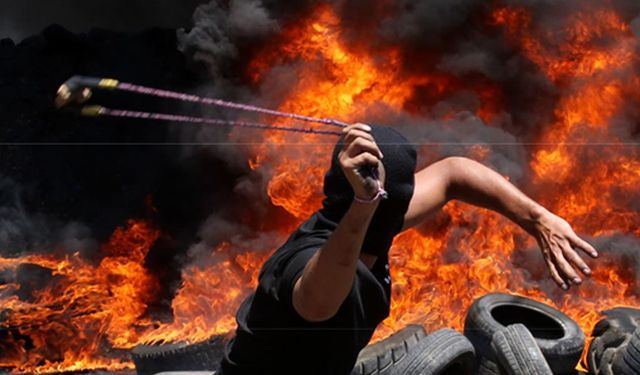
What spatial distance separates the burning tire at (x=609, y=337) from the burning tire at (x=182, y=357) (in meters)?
4.11

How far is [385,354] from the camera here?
5914 millimetres

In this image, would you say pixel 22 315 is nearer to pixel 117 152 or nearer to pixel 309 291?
pixel 117 152

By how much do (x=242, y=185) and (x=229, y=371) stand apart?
8.81 metres

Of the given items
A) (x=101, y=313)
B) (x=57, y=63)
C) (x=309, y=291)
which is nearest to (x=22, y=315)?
(x=101, y=313)

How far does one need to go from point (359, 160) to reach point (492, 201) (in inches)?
45.7

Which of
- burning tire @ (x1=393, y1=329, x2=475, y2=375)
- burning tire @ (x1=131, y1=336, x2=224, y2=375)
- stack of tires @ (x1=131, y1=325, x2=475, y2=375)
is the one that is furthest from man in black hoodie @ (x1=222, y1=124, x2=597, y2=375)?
burning tire @ (x1=131, y1=336, x2=224, y2=375)

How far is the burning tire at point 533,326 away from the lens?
5.65 meters

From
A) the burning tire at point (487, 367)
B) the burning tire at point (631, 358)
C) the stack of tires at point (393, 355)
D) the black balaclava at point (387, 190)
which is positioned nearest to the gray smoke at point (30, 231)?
the stack of tires at point (393, 355)

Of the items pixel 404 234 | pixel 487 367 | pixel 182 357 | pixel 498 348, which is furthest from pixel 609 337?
pixel 182 357

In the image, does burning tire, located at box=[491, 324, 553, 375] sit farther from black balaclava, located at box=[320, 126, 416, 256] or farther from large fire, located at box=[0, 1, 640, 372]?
black balaclava, located at box=[320, 126, 416, 256]

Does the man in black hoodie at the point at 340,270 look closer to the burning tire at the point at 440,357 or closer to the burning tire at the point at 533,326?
the burning tire at the point at 440,357

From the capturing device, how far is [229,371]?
221 centimetres

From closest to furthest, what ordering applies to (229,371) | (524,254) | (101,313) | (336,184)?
(336,184) < (229,371) < (524,254) < (101,313)

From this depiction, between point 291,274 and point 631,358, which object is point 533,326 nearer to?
point 631,358
